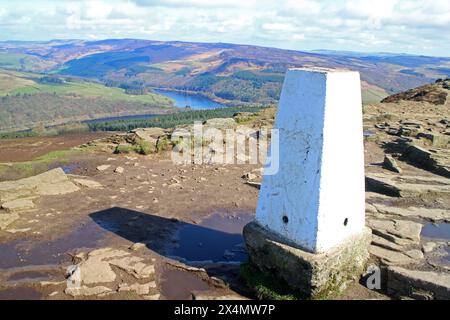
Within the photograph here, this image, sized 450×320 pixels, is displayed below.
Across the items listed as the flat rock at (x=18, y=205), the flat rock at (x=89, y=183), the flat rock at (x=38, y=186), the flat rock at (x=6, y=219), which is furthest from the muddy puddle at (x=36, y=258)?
the flat rock at (x=89, y=183)

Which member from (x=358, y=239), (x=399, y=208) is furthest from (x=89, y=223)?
(x=399, y=208)

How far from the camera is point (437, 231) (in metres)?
13.1

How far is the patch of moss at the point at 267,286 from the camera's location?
9.50 meters

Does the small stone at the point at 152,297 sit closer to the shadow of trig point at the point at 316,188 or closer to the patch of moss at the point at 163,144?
the shadow of trig point at the point at 316,188

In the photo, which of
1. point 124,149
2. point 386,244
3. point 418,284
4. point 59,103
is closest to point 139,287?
point 418,284

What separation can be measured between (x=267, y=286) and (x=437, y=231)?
6862mm

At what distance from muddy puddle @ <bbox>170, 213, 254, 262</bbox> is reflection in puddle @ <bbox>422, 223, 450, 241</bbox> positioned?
5931mm

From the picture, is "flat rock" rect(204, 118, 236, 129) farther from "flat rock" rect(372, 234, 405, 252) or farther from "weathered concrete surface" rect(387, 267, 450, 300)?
"weathered concrete surface" rect(387, 267, 450, 300)

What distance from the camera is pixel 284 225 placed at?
9828 millimetres

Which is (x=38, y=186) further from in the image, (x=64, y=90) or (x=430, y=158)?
(x=64, y=90)

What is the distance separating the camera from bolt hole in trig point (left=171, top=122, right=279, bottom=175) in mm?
21547

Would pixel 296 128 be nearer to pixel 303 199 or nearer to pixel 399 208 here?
pixel 303 199

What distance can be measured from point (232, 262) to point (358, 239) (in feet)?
11.8

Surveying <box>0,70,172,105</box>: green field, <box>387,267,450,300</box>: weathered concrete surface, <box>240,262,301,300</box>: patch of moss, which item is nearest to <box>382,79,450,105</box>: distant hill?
<box>387,267,450,300</box>: weathered concrete surface
